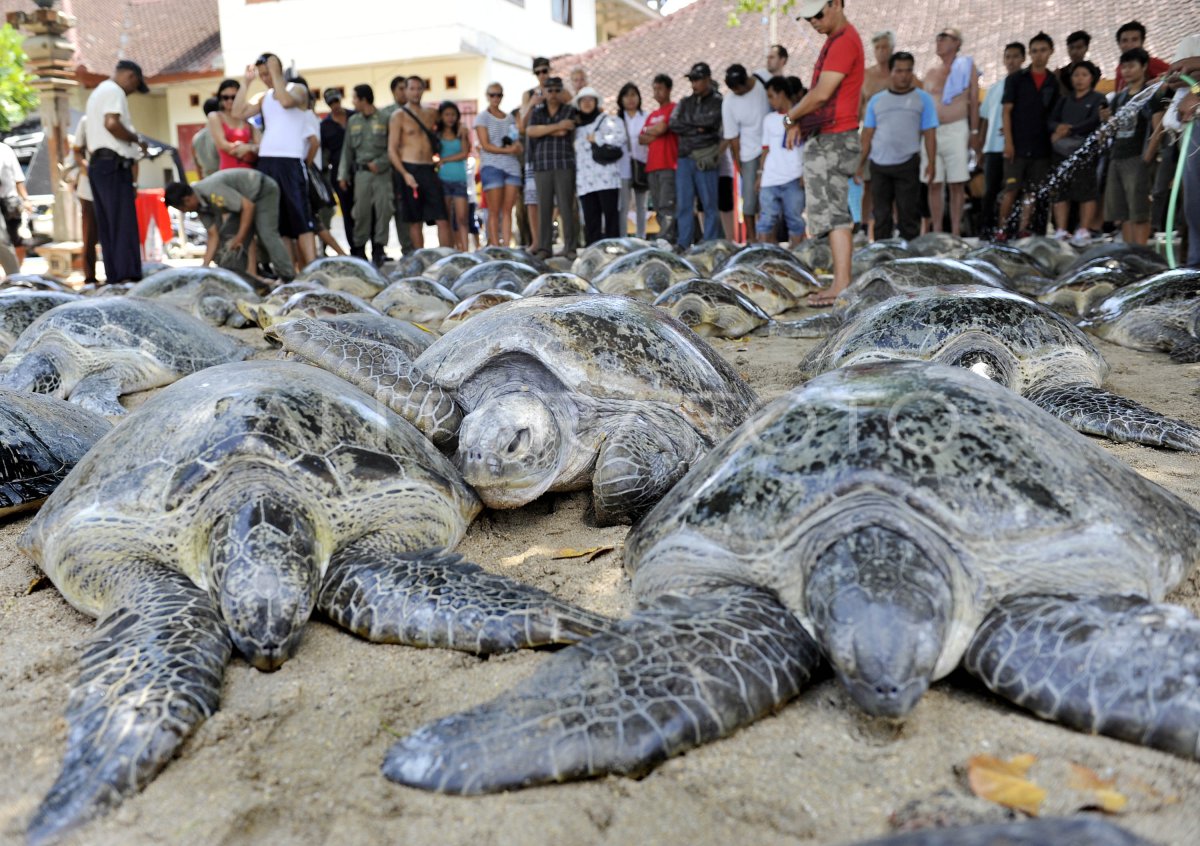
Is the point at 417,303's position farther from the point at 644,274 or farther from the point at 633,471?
the point at 633,471

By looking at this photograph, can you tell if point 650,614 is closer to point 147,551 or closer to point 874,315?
point 147,551

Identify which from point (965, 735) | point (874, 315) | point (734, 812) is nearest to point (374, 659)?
point (734, 812)

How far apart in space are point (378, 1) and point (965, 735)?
2243cm

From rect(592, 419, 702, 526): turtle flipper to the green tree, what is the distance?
2744 centimetres

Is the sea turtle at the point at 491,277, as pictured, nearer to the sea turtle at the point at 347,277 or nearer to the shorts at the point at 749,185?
the sea turtle at the point at 347,277

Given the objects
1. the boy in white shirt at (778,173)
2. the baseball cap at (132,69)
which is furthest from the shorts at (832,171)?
the baseball cap at (132,69)

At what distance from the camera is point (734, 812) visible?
144cm

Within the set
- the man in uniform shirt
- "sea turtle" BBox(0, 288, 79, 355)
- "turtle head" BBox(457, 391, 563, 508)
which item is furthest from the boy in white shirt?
"turtle head" BBox(457, 391, 563, 508)

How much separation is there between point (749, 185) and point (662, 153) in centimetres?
107

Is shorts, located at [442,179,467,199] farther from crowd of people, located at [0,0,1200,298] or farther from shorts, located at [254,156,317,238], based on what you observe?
shorts, located at [254,156,317,238]

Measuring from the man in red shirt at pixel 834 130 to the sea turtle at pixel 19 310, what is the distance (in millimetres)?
5054

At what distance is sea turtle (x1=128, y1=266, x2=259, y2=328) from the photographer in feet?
23.5

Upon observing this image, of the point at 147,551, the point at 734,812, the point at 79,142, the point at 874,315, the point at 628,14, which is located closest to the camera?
the point at 734,812

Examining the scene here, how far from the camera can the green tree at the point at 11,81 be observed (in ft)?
81.0
